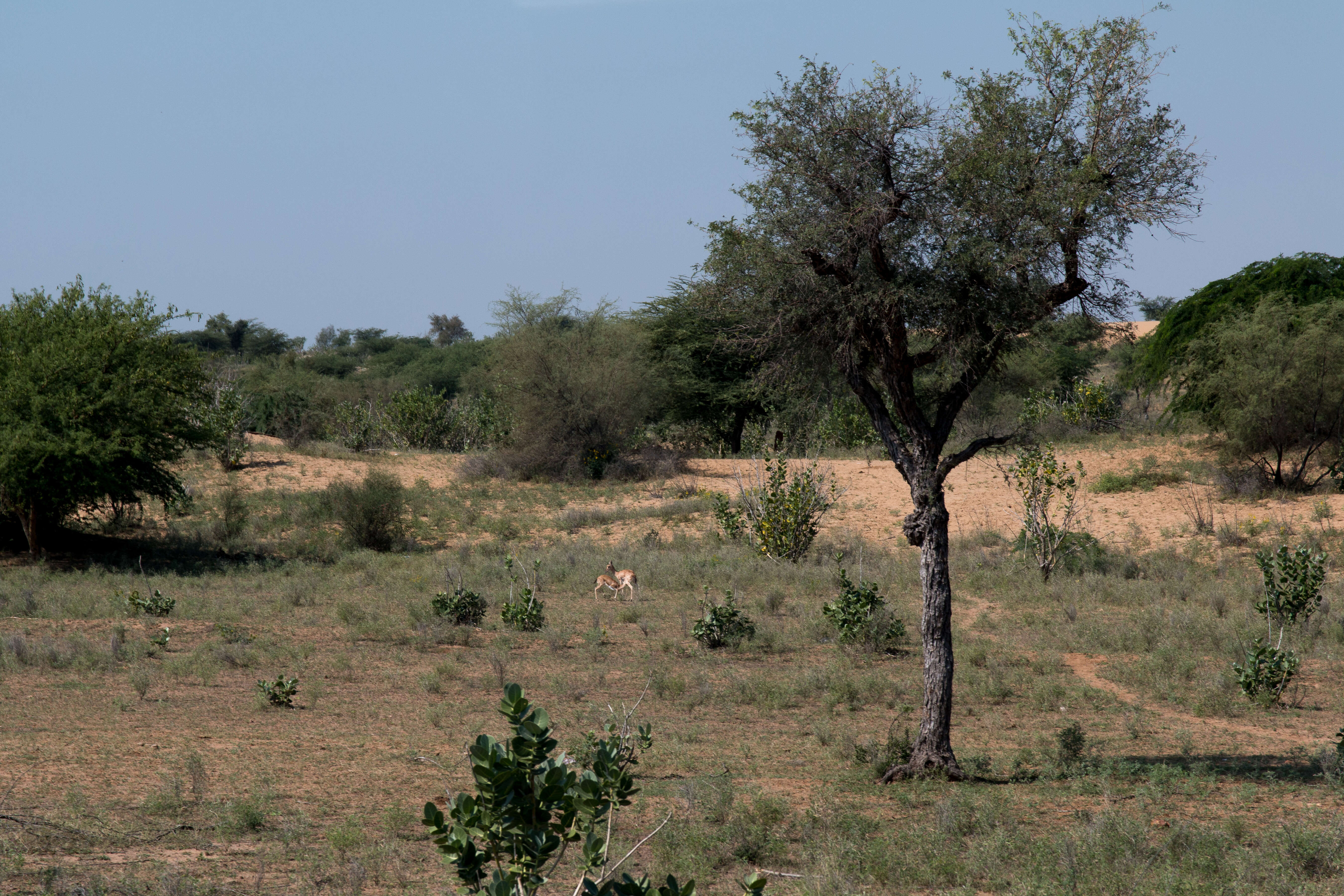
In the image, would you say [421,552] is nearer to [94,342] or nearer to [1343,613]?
[94,342]

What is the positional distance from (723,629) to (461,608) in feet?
11.7

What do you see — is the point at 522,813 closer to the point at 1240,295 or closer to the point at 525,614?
the point at 525,614

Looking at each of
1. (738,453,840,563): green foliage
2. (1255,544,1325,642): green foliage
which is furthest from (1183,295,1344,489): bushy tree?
(1255,544,1325,642): green foliage

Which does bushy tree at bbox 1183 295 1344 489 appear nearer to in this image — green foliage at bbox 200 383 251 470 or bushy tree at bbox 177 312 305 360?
green foliage at bbox 200 383 251 470

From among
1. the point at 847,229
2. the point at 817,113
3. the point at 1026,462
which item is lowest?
the point at 1026,462

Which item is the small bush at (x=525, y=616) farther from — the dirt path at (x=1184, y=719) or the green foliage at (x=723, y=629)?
the dirt path at (x=1184, y=719)

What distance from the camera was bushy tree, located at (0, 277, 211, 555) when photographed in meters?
16.2

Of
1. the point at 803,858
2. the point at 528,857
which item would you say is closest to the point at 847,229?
the point at 803,858

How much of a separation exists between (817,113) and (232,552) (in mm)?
16422

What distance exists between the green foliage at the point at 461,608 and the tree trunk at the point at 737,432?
1986cm

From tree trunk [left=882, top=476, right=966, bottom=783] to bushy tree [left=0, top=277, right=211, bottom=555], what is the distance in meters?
13.9

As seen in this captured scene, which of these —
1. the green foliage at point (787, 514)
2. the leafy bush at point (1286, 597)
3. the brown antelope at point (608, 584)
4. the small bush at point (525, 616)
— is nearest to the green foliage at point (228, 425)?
the brown antelope at point (608, 584)

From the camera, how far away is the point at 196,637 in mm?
12211

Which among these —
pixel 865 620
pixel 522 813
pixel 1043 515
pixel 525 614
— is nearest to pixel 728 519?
pixel 1043 515
